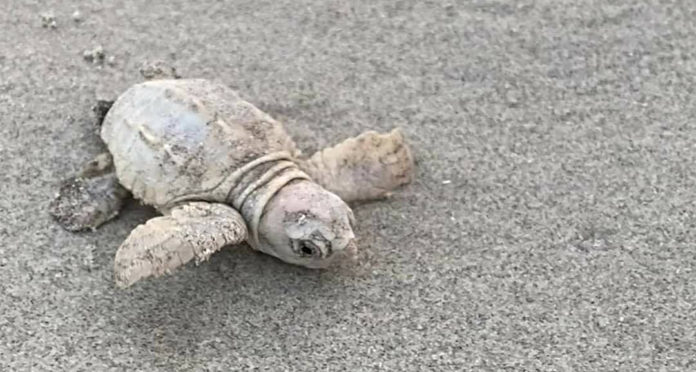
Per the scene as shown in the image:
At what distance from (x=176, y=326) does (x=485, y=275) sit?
566 mm

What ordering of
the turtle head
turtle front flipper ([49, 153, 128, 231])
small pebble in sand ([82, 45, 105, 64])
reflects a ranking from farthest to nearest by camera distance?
small pebble in sand ([82, 45, 105, 64]), turtle front flipper ([49, 153, 128, 231]), the turtle head

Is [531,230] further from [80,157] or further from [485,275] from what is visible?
[80,157]

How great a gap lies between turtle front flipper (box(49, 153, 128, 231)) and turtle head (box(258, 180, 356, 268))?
32cm

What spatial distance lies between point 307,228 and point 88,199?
45cm

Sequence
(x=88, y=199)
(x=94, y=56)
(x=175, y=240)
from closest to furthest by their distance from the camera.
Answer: (x=175, y=240)
(x=88, y=199)
(x=94, y=56)

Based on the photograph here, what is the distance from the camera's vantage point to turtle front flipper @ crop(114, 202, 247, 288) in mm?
1565

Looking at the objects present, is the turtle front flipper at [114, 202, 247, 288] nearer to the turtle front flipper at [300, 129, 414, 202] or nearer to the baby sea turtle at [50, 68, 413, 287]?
the baby sea turtle at [50, 68, 413, 287]

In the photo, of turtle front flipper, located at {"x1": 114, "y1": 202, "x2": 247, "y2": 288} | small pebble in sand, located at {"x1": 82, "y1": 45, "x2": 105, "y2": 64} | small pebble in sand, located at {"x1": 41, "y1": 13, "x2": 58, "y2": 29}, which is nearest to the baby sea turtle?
turtle front flipper, located at {"x1": 114, "y1": 202, "x2": 247, "y2": 288}

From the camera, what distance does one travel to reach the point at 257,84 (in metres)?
2.13

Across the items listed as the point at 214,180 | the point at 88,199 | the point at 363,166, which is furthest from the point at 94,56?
the point at 363,166

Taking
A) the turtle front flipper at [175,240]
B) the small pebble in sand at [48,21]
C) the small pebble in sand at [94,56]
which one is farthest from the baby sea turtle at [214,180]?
the small pebble in sand at [48,21]

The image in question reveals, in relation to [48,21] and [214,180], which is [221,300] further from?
[48,21]

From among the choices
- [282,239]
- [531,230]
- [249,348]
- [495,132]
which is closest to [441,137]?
[495,132]

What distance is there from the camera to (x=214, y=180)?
5.81 ft
